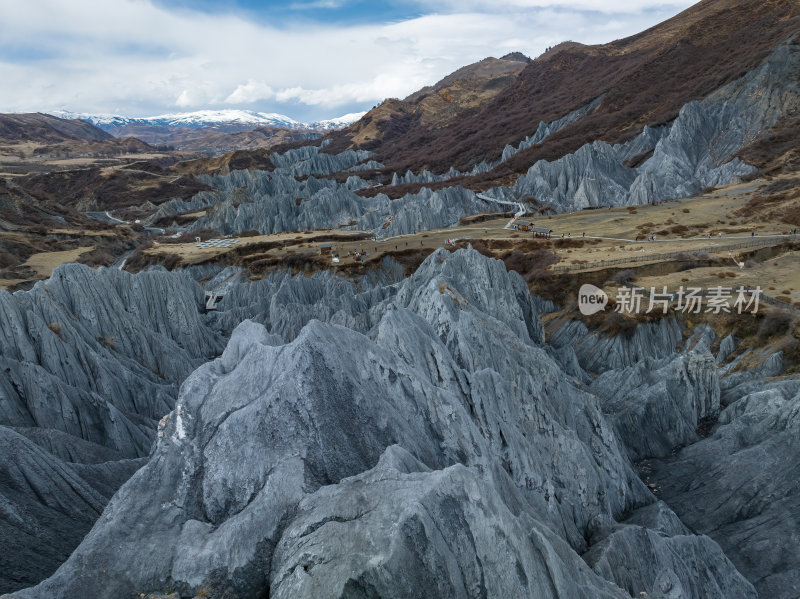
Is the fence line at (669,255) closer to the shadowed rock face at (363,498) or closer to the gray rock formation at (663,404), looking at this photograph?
the gray rock formation at (663,404)

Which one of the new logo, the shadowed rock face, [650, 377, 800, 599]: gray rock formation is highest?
the shadowed rock face

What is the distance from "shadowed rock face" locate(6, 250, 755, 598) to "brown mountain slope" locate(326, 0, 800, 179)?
385 ft

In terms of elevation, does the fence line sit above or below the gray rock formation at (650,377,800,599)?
above

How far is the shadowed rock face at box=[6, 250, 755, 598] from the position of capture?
9.15 meters

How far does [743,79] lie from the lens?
4129 inches

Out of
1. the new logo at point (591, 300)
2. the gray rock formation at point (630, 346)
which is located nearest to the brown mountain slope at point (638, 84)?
the new logo at point (591, 300)

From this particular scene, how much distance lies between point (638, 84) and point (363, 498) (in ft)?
521

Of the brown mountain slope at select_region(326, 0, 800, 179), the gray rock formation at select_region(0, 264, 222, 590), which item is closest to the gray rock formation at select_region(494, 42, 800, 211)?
the brown mountain slope at select_region(326, 0, 800, 179)

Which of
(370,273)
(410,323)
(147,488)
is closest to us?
(147,488)

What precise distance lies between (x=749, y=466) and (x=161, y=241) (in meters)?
107

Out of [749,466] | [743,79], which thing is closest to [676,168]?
→ [743,79]

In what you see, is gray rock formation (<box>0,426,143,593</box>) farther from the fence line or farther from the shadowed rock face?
the fence line

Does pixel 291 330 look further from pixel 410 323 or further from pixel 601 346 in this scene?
pixel 601 346

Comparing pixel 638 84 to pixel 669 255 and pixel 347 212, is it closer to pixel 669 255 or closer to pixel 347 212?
pixel 347 212
